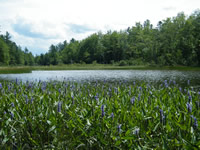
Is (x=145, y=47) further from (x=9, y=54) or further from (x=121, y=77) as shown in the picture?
(x=9, y=54)

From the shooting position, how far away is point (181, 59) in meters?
51.3

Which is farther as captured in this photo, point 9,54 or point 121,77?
point 9,54

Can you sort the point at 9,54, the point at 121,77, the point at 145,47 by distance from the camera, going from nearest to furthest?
the point at 121,77 < the point at 145,47 < the point at 9,54

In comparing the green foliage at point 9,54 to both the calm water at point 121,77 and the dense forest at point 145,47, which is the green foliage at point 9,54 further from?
the calm water at point 121,77

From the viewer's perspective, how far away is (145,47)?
7631 cm

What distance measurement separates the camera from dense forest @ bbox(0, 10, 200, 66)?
51.6 meters

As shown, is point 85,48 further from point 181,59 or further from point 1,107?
point 1,107

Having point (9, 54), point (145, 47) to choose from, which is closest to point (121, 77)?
point (145, 47)

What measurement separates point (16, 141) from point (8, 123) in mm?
382

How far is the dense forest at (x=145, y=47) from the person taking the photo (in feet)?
169

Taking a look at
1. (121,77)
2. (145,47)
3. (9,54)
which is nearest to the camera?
(121,77)

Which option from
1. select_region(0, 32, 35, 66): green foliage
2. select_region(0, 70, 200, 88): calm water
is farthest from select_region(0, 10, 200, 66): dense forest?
select_region(0, 70, 200, 88): calm water

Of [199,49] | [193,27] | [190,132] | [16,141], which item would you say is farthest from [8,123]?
[193,27]

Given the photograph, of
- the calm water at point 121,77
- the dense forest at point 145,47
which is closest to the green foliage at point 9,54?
the dense forest at point 145,47
